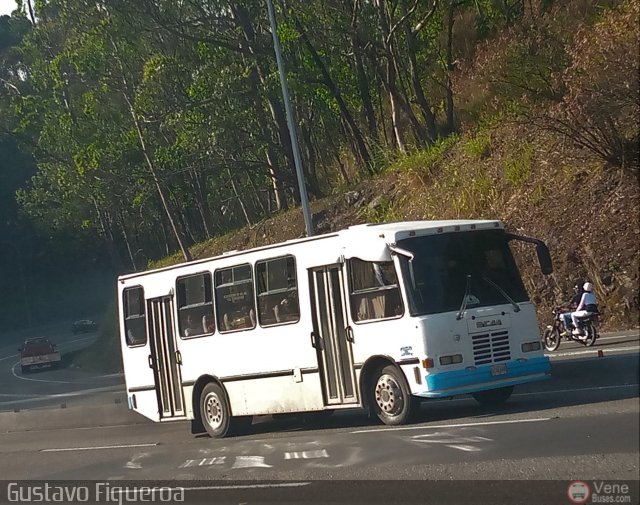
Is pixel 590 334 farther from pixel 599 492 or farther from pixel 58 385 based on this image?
pixel 58 385

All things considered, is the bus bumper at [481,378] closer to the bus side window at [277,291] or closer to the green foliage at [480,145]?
the bus side window at [277,291]

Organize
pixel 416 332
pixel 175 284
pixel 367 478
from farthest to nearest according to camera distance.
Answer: pixel 175 284
pixel 416 332
pixel 367 478

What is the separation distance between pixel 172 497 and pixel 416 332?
12.3 feet

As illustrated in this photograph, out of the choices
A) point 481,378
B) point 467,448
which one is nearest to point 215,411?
point 481,378

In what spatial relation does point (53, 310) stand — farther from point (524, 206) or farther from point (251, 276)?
point (251, 276)

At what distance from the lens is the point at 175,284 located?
17.6m

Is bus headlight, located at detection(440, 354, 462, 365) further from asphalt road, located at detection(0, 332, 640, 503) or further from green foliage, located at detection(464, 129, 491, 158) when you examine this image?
green foliage, located at detection(464, 129, 491, 158)

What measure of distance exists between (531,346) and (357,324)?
7.52 feet

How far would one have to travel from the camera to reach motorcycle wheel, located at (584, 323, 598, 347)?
20.8 metres

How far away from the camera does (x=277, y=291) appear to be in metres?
15.7

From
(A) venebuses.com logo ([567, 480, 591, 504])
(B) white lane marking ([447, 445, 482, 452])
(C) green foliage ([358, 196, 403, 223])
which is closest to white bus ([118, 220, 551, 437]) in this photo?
(B) white lane marking ([447, 445, 482, 452])

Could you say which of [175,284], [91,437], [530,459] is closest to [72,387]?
[91,437]

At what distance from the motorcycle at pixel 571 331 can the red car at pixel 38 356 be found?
42.8 m

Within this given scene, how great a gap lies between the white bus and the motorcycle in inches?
269
